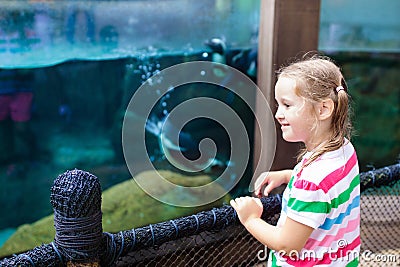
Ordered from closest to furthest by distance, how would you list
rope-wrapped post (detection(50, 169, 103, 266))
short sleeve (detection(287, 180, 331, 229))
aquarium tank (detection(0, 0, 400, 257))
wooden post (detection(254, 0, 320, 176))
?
short sleeve (detection(287, 180, 331, 229)) < rope-wrapped post (detection(50, 169, 103, 266)) < wooden post (detection(254, 0, 320, 176)) < aquarium tank (detection(0, 0, 400, 257))

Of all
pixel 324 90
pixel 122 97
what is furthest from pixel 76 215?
pixel 122 97

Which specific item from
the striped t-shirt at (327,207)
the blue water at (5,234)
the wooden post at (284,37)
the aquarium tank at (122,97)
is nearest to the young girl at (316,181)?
the striped t-shirt at (327,207)

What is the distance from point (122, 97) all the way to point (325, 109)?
2530mm

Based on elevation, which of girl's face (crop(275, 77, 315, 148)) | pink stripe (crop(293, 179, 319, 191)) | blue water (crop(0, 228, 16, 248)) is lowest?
blue water (crop(0, 228, 16, 248))

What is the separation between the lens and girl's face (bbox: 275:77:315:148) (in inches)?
43.9

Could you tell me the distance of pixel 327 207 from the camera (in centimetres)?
107

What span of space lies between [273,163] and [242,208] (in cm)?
161

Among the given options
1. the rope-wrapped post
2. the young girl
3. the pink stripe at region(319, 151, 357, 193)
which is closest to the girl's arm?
A: the young girl

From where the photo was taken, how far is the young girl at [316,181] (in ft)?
3.51

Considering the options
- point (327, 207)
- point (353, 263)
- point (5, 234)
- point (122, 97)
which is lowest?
point (5, 234)

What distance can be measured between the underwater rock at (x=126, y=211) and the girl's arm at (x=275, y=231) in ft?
7.80

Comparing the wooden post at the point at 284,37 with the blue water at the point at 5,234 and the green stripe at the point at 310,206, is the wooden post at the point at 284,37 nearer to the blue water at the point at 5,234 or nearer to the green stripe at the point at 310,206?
the green stripe at the point at 310,206

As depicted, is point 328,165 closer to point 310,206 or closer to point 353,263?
point 310,206

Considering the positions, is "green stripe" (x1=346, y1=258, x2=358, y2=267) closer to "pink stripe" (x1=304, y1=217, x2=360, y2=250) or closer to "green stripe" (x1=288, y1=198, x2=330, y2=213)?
"pink stripe" (x1=304, y1=217, x2=360, y2=250)
